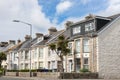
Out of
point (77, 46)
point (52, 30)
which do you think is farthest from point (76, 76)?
point (52, 30)

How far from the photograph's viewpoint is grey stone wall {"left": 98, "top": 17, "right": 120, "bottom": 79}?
45.7 metres

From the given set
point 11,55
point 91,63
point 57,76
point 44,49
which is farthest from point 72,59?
point 11,55

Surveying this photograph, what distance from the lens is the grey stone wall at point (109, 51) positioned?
1800 inches

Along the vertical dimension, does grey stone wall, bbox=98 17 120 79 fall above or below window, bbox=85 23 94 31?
below

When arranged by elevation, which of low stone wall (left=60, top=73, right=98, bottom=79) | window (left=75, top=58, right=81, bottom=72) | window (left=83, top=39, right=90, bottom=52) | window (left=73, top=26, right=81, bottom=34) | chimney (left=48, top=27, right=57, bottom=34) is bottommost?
low stone wall (left=60, top=73, right=98, bottom=79)

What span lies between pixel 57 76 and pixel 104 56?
8.11 meters

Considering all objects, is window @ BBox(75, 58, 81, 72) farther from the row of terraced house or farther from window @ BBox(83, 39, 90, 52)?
window @ BBox(83, 39, 90, 52)

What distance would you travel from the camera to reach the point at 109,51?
46188 mm

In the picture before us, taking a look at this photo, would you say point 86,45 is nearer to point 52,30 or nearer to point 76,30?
point 76,30

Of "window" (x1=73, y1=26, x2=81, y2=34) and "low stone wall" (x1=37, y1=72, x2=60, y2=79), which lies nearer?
"low stone wall" (x1=37, y1=72, x2=60, y2=79)

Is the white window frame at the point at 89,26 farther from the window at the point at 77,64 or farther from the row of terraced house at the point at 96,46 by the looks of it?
the window at the point at 77,64

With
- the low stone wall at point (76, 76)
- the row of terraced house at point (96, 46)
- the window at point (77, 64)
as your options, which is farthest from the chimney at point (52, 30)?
the low stone wall at point (76, 76)

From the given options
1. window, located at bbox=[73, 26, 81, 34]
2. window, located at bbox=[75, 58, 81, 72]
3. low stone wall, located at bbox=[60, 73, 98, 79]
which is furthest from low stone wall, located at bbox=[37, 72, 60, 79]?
window, located at bbox=[73, 26, 81, 34]

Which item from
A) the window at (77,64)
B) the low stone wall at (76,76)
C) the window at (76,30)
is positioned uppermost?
the window at (76,30)
